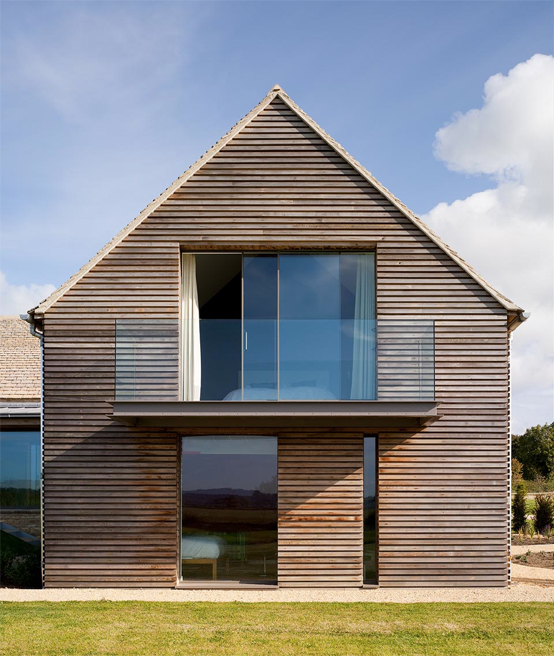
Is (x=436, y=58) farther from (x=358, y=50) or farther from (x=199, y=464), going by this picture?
(x=199, y=464)

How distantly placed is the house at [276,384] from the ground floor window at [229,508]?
0.11 ft

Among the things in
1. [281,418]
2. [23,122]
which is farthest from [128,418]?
[23,122]

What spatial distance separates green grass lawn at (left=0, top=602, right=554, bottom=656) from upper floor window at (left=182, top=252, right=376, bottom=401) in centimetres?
340

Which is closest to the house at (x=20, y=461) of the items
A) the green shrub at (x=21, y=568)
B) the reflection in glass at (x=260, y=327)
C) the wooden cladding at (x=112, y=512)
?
the green shrub at (x=21, y=568)

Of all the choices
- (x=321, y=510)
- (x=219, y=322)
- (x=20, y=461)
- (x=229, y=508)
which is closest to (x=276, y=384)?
(x=219, y=322)

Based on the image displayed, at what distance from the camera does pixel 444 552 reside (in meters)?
12.9

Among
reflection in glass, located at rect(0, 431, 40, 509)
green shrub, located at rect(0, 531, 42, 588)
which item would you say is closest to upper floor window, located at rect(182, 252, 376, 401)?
green shrub, located at rect(0, 531, 42, 588)

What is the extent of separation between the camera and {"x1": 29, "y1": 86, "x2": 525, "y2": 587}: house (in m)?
12.9

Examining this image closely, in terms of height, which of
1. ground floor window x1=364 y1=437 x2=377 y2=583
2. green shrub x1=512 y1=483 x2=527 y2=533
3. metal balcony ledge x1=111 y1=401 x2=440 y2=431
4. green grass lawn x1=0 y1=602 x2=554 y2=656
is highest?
metal balcony ledge x1=111 y1=401 x2=440 y2=431

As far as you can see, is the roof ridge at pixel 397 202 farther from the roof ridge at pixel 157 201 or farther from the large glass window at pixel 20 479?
the large glass window at pixel 20 479

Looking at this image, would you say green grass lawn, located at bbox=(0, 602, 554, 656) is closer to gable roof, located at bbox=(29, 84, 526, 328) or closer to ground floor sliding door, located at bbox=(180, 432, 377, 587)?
ground floor sliding door, located at bbox=(180, 432, 377, 587)

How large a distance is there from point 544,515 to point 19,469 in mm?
12630

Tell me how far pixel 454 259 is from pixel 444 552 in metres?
4.91

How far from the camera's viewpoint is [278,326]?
12.9m
